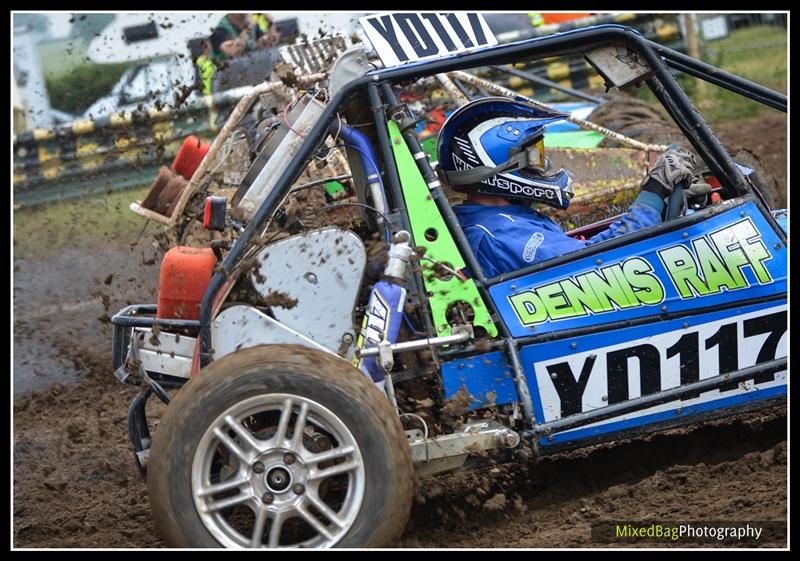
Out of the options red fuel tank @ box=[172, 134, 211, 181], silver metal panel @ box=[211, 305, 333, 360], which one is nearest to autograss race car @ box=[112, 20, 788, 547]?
silver metal panel @ box=[211, 305, 333, 360]

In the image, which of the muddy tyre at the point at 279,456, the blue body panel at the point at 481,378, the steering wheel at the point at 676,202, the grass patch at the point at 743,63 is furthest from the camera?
the grass patch at the point at 743,63

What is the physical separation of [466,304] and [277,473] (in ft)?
3.45

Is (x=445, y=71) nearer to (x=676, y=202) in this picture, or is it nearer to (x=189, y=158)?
(x=676, y=202)

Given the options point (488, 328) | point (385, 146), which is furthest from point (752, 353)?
point (385, 146)

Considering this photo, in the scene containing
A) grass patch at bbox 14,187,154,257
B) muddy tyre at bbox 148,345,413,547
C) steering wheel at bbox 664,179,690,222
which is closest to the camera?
muddy tyre at bbox 148,345,413,547

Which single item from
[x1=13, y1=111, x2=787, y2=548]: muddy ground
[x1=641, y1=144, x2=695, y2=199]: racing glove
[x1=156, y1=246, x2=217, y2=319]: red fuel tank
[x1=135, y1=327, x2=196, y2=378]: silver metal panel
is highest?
[x1=641, y1=144, x2=695, y2=199]: racing glove

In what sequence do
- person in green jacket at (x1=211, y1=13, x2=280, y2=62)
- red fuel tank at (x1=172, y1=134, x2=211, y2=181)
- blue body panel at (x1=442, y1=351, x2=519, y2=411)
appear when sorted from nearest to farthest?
blue body panel at (x1=442, y1=351, x2=519, y2=411) → red fuel tank at (x1=172, y1=134, x2=211, y2=181) → person in green jacket at (x1=211, y1=13, x2=280, y2=62)

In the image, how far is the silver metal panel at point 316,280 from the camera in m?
4.37

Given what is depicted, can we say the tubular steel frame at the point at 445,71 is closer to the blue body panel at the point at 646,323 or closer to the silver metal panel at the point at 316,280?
the blue body panel at the point at 646,323

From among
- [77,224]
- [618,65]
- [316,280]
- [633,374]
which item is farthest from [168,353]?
[77,224]

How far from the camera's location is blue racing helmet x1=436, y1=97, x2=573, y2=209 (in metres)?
4.76

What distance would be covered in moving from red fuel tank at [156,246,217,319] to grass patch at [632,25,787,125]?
10.6m

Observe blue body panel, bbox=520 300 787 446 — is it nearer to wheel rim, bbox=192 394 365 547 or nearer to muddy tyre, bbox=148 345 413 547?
muddy tyre, bbox=148 345 413 547

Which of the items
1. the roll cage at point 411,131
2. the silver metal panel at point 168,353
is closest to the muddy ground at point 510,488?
the roll cage at point 411,131
